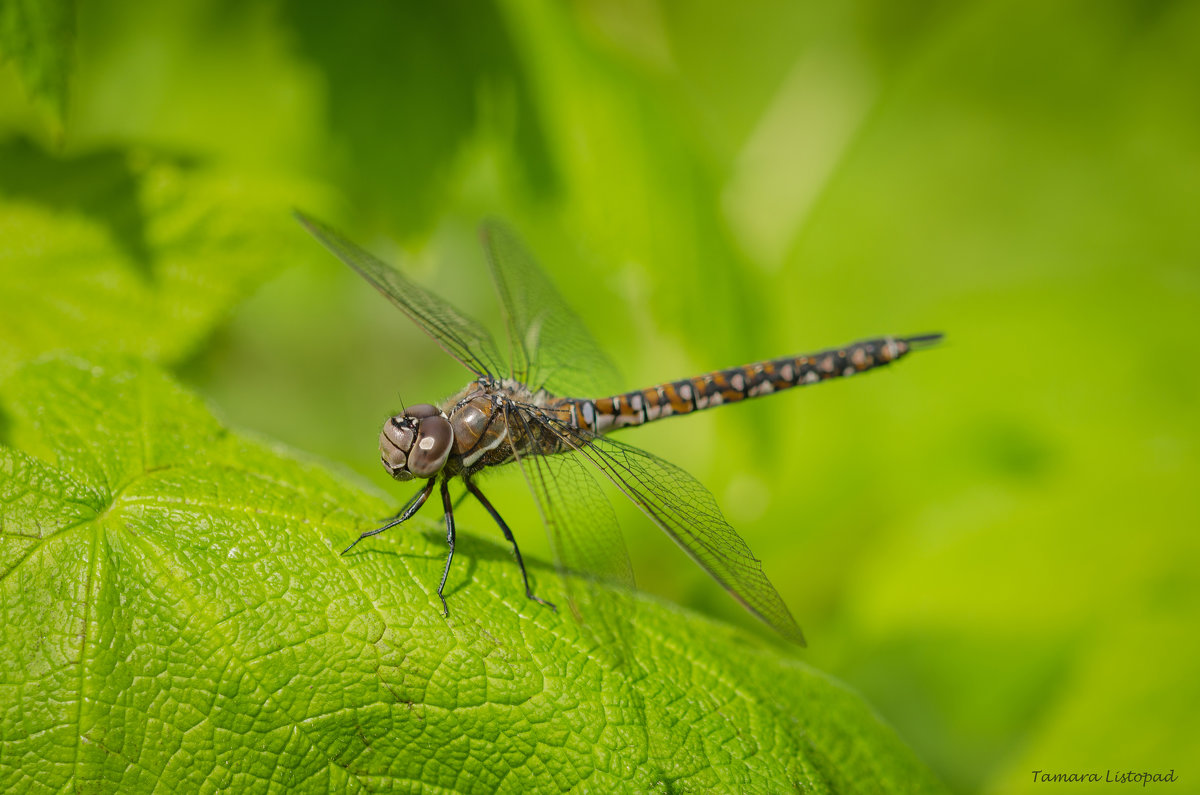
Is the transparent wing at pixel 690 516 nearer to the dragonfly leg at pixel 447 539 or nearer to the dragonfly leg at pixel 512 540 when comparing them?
the dragonfly leg at pixel 512 540

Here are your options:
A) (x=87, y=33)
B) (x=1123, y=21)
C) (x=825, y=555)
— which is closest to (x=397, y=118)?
(x=87, y=33)

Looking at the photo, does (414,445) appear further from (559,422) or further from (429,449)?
(559,422)

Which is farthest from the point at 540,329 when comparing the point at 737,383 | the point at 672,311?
the point at 737,383

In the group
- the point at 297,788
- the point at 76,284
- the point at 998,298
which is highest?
the point at 998,298

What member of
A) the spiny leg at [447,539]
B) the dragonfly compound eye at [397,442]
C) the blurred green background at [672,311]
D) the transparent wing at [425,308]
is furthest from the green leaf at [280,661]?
the transparent wing at [425,308]

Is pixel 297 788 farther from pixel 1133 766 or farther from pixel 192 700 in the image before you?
pixel 1133 766
